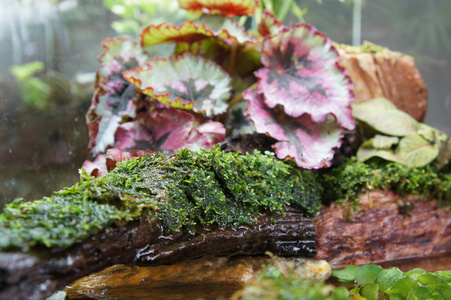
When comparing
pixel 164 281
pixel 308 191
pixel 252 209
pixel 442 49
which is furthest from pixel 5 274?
pixel 442 49

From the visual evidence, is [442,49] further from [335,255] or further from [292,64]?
[335,255]

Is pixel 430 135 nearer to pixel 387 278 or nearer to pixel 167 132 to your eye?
pixel 387 278

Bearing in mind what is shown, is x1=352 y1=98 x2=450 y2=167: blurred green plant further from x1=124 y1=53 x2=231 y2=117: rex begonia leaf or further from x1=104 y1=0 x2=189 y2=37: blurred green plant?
x1=104 y1=0 x2=189 y2=37: blurred green plant

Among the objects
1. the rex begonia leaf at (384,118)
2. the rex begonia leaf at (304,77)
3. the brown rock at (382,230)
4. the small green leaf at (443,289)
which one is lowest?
the brown rock at (382,230)

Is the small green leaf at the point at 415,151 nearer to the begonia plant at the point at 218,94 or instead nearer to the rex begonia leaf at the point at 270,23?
the begonia plant at the point at 218,94

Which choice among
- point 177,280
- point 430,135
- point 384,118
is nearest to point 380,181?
point 384,118

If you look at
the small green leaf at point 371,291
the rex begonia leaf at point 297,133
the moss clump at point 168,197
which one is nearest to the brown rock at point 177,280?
the moss clump at point 168,197
